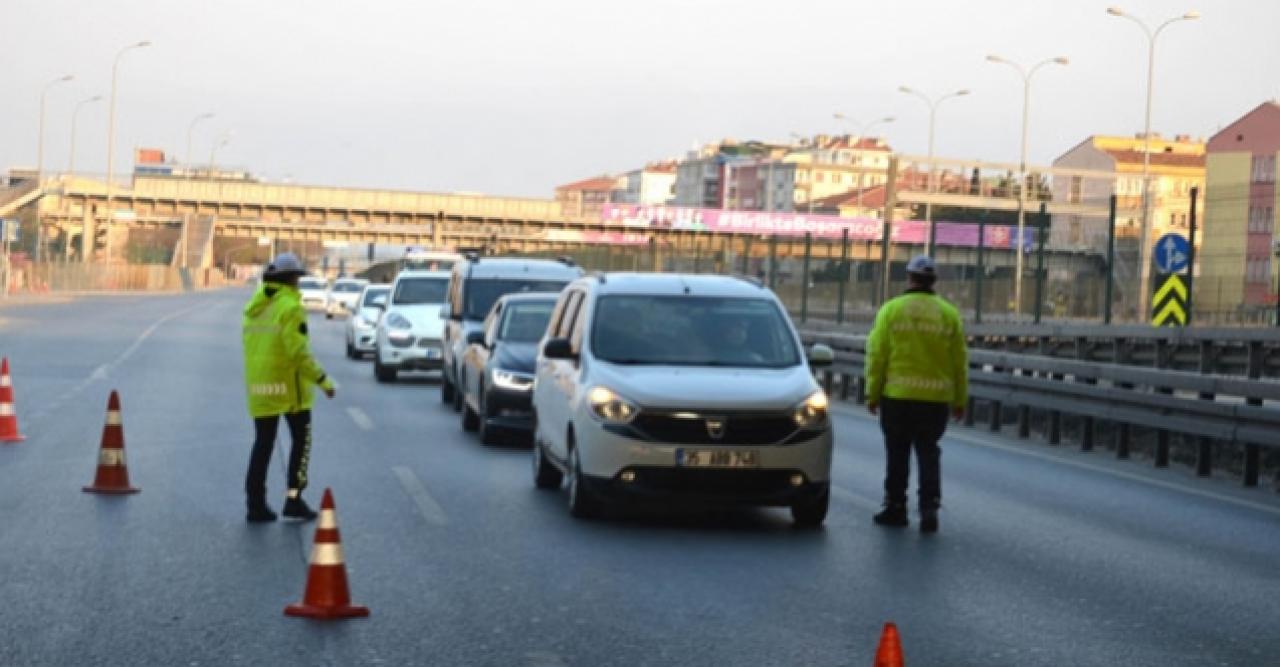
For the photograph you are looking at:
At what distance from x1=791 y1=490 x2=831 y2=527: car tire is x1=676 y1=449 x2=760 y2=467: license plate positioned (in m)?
0.48

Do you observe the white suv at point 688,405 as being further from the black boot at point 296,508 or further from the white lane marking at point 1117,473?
the white lane marking at point 1117,473

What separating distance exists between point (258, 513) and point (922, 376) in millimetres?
4109

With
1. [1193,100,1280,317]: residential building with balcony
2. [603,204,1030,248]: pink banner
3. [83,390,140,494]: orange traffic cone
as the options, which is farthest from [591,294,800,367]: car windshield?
[603,204,1030,248]: pink banner

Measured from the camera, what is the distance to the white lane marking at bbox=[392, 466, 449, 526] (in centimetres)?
1263

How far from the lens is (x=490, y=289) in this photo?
24.0 m

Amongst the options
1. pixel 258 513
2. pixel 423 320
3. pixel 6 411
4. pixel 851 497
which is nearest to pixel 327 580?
pixel 258 513

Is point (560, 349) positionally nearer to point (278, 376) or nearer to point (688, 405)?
point (688, 405)

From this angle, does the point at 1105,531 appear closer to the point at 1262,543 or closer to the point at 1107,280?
the point at 1262,543

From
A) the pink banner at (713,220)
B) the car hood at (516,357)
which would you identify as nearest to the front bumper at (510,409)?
the car hood at (516,357)

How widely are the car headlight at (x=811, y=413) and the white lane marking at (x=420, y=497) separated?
→ 2.23 meters

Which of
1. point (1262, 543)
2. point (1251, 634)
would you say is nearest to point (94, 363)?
point (1262, 543)

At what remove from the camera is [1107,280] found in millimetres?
29047

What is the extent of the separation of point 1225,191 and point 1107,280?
202 cm

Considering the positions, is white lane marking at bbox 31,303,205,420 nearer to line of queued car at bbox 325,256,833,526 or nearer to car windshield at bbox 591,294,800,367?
line of queued car at bbox 325,256,833,526
